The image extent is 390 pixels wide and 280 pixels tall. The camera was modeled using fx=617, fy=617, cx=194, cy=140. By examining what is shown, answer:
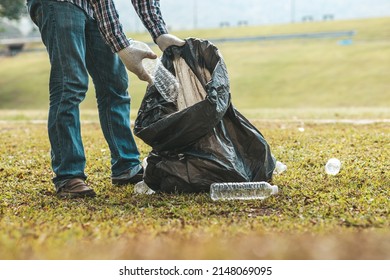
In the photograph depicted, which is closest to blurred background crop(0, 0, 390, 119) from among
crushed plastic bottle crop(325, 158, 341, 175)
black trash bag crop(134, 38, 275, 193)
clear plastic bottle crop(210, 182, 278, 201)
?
crushed plastic bottle crop(325, 158, 341, 175)

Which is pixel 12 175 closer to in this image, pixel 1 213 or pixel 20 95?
pixel 1 213

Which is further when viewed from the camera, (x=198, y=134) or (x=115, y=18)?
(x=115, y=18)

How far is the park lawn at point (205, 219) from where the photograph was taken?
7.97ft

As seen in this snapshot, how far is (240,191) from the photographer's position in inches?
150

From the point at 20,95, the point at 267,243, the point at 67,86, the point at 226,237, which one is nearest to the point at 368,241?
the point at 267,243

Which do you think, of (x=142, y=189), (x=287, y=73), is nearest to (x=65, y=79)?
(x=142, y=189)

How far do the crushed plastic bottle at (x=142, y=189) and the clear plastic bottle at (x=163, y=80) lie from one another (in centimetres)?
60

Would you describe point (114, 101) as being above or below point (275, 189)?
above

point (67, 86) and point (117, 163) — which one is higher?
point (67, 86)

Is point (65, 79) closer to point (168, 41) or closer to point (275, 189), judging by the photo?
point (168, 41)

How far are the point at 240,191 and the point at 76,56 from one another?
1369 millimetres

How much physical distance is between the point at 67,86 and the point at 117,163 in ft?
2.52

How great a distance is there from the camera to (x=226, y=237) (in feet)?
9.00

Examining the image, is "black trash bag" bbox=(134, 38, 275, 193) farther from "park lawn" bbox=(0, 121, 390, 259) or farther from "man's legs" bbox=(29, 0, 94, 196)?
"man's legs" bbox=(29, 0, 94, 196)
